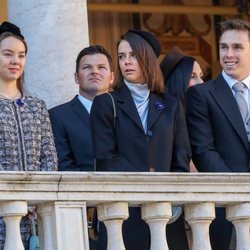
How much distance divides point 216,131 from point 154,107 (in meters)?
0.53

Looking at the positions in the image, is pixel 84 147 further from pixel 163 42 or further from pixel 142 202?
pixel 163 42

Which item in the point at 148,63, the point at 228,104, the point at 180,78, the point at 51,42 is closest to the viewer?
the point at 148,63

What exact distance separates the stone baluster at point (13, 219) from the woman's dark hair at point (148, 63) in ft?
5.63

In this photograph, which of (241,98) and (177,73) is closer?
(241,98)

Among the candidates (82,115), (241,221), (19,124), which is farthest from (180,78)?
(19,124)

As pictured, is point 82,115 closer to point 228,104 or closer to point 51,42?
point 228,104

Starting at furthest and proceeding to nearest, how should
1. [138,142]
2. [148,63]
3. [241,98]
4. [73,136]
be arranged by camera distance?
[73,136] < [241,98] < [148,63] < [138,142]

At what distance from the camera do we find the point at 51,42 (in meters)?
14.5

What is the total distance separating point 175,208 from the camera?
1162 centimetres

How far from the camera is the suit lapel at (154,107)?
1196 cm

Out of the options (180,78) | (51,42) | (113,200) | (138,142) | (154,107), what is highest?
(51,42)

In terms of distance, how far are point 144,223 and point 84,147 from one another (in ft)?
3.44

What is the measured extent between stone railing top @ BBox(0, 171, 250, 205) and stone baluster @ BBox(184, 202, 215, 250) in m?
0.06

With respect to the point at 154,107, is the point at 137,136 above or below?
below
